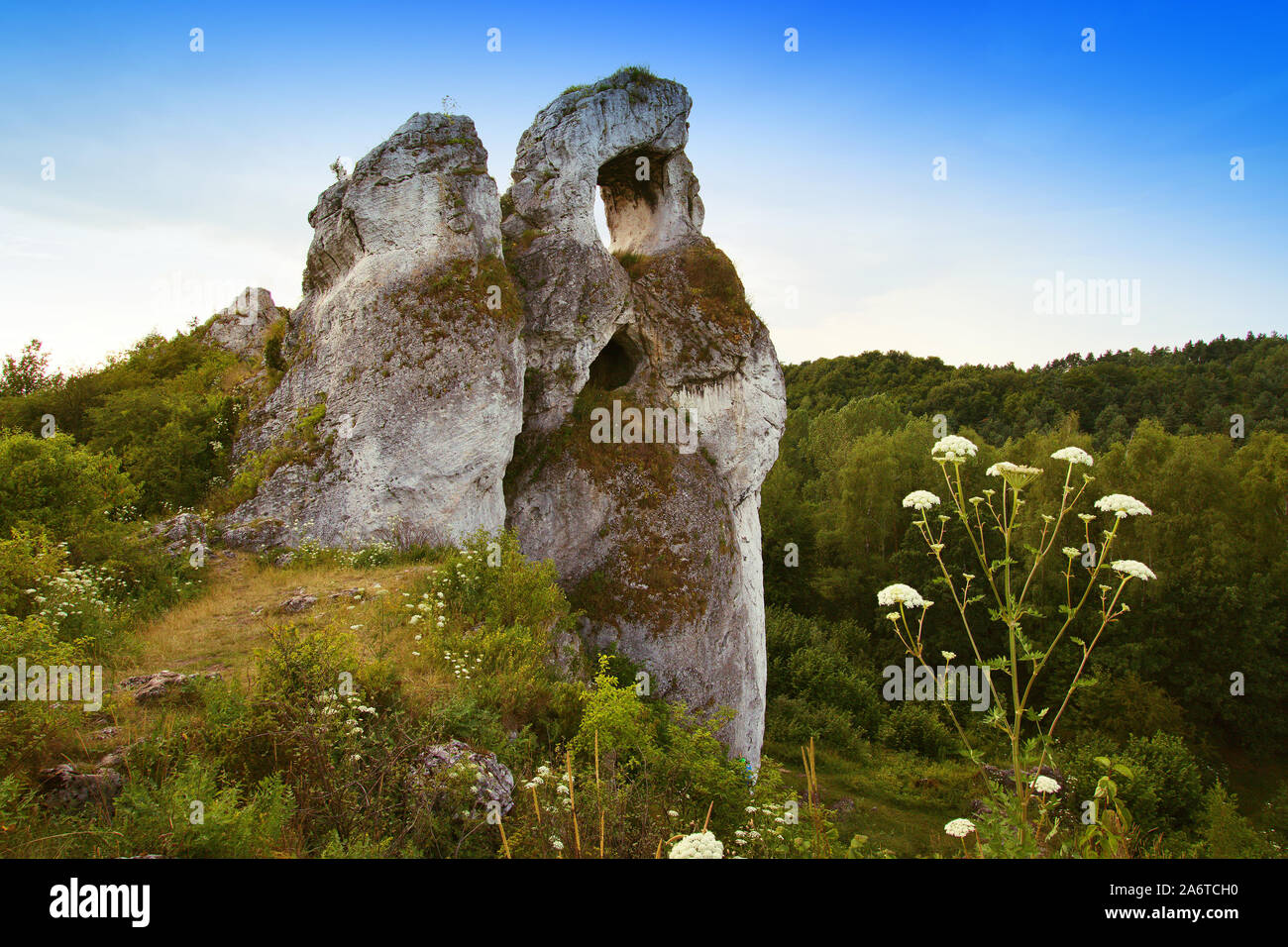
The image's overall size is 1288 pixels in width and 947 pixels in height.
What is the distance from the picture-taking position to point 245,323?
2009cm

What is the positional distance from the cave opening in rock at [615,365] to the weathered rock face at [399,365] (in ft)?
11.1

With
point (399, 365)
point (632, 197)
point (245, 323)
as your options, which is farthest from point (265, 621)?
point (632, 197)

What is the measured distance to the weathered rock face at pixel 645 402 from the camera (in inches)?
579

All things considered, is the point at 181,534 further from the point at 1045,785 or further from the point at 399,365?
the point at 1045,785

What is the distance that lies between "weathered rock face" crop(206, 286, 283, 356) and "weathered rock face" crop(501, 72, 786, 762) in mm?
8334

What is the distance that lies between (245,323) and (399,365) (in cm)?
1002

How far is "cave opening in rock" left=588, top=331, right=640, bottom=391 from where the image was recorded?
17.0 m

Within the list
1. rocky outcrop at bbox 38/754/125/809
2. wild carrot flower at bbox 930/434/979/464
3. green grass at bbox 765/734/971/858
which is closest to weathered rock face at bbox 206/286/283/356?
rocky outcrop at bbox 38/754/125/809

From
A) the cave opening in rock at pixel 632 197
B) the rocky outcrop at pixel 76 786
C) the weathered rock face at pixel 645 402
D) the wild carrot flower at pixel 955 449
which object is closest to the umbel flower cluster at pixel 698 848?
the wild carrot flower at pixel 955 449

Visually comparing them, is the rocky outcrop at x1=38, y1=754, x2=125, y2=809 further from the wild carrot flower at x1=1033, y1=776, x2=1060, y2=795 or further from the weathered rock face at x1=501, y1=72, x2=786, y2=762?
the weathered rock face at x1=501, y1=72, x2=786, y2=762
